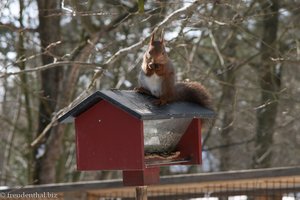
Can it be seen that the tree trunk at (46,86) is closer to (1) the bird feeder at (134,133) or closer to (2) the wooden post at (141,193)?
(1) the bird feeder at (134,133)

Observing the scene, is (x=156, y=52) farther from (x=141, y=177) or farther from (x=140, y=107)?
(x=141, y=177)

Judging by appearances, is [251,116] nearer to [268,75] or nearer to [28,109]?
[268,75]

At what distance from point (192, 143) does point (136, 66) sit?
1.77 meters

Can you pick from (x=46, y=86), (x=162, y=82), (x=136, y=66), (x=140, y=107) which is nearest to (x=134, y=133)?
(x=140, y=107)

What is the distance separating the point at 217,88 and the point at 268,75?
1.34 meters

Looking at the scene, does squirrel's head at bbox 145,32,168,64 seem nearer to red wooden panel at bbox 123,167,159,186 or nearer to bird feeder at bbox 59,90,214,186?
bird feeder at bbox 59,90,214,186

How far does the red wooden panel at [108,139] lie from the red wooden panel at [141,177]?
0.07 m

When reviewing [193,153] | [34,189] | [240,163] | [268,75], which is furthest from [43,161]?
[240,163]

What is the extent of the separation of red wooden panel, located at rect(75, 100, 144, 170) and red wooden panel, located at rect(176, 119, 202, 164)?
42 centimetres

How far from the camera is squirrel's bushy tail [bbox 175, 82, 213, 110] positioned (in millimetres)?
3271

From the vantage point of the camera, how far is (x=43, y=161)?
20.2ft

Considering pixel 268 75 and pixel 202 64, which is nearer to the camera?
pixel 268 75

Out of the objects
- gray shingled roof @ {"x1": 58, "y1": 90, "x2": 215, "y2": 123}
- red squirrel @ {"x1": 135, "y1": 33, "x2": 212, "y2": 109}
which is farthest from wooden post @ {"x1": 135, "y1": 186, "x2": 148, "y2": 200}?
red squirrel @ {"x1": 135, "y1": 33, "x2": 212, "y2": 109}

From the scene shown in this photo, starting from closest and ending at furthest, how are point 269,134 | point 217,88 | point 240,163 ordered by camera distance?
point 269,134
point 217,88
point 240,163
